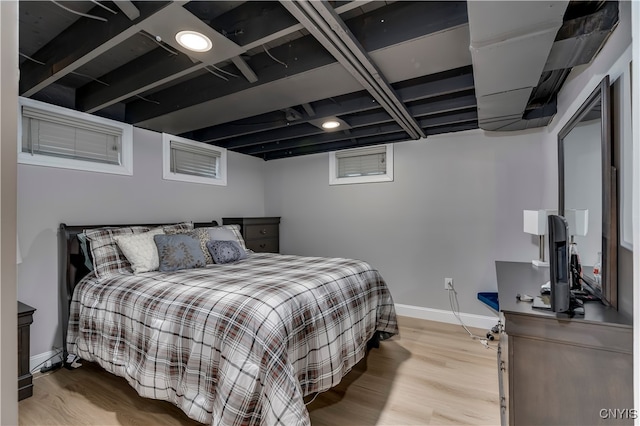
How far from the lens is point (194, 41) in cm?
166

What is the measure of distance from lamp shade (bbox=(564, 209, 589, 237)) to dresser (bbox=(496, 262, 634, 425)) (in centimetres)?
46

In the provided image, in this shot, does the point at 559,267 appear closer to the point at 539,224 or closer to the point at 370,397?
the point at 539,224

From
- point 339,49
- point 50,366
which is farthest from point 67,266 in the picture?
point 339,49

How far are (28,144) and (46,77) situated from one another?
688 millimetres

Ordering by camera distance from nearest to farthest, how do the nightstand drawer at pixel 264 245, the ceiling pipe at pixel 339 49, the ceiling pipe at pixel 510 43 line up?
1. the ceiling pipe at pixel 510 43
2. the ceiling pipe at pixel 339 49
3. the nightstand drawer at pixel 264 245

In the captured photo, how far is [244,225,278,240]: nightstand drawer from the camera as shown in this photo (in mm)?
4004

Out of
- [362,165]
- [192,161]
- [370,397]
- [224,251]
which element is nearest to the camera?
[370,397]

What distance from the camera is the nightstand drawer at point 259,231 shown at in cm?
400

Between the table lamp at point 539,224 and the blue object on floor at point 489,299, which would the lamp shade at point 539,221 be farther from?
the blue object on floor at point 489,299

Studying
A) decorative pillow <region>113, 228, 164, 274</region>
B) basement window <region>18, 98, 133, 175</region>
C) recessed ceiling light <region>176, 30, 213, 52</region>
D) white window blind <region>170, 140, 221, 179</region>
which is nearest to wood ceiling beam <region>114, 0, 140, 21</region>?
recessed ceiling light <region>176, 30, 213, 52</region>

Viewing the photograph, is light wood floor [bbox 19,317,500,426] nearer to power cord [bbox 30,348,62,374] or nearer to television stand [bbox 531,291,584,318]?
power cord [bbox 30,348,62,374]

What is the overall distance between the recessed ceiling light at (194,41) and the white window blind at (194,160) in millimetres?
Answer: 2010

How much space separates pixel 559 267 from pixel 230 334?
5.14 ft

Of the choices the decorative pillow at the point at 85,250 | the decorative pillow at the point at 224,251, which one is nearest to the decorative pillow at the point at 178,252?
the decorative pillow at the point at 224,251
